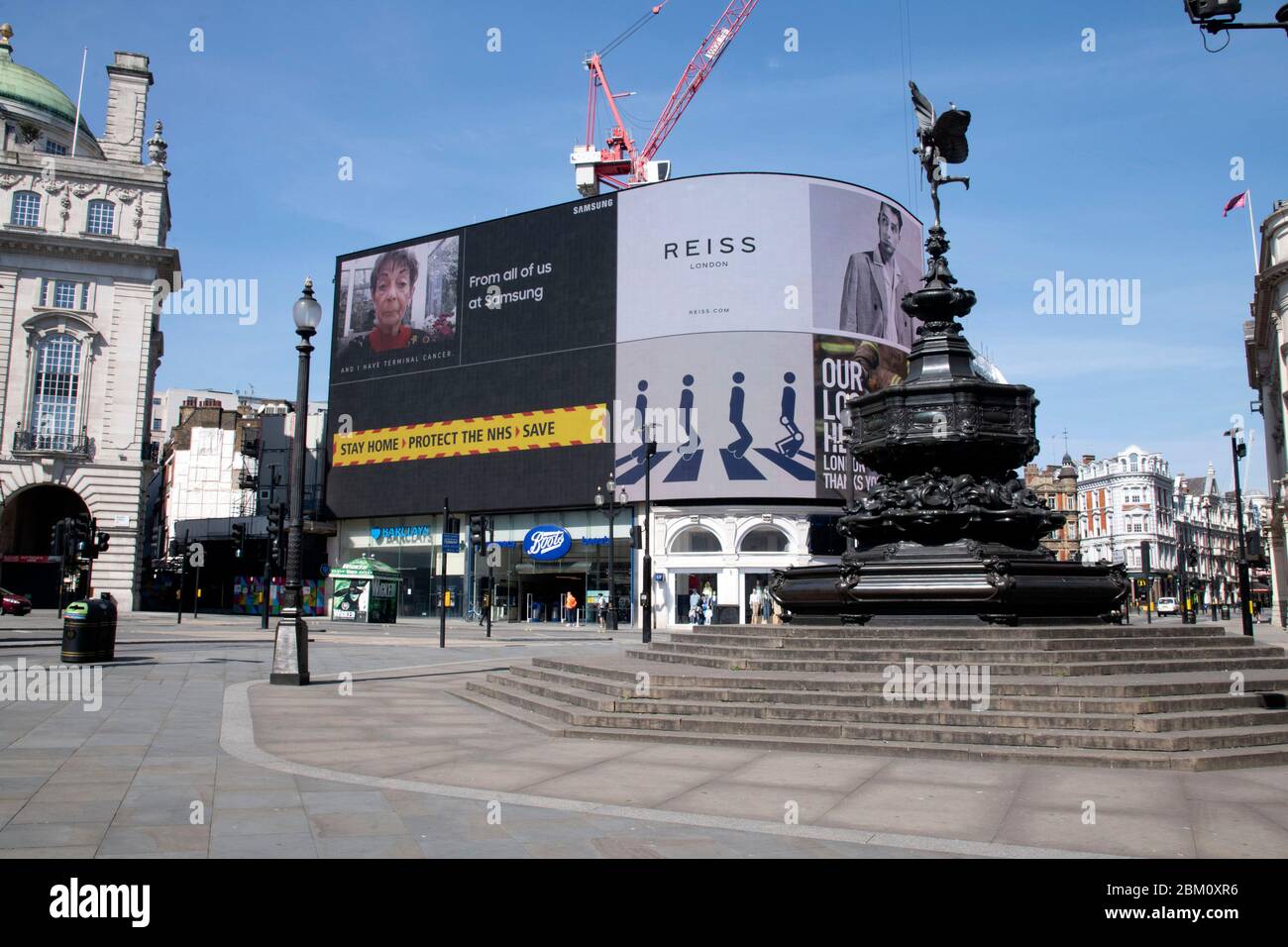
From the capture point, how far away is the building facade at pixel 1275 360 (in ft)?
144

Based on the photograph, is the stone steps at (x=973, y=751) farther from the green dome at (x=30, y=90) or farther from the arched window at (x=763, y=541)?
the green dome at (x=30, y=90)

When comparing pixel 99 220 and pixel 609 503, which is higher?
pixel 99 220

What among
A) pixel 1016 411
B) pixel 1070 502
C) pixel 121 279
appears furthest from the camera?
pixel 1070 502

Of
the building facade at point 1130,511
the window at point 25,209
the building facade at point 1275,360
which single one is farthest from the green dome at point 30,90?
the building facade at point 1130,511

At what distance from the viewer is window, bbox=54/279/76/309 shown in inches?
1898

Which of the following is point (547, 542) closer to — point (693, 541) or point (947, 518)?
point (693, 541)

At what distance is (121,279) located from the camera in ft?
161

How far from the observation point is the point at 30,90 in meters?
58.3

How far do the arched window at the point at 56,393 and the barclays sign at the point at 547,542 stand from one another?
2371 cm

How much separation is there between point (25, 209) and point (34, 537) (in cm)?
1807

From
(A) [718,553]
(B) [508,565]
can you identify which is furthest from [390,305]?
(A) [718,553]
